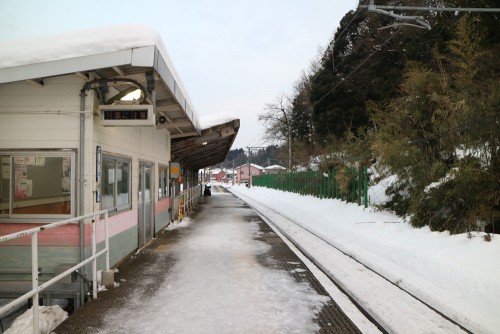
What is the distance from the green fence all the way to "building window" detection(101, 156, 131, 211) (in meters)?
7.25

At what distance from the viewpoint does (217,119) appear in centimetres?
1474

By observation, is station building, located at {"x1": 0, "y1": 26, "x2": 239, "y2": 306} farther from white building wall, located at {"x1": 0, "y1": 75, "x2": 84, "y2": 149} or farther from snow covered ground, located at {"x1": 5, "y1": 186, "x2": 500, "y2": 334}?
snow covered ground, located at {"x1": 5, "y1": 186, "x2": 500, "y2": 334}

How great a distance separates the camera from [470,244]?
19.0ft

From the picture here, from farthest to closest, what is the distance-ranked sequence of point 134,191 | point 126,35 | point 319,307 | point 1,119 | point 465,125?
1. point 134,191
2. point 465,125
3. point 1,119
4. point 126,35
5. point 319,307

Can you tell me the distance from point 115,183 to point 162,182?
17.2 feet

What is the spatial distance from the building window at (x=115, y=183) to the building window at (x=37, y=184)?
708mm

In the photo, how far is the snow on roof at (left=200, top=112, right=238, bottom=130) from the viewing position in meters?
14.2

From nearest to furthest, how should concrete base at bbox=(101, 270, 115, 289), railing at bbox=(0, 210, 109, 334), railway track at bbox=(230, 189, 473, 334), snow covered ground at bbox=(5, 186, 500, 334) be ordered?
railing at bbox=(0, 210, 109, 334)
railway track at bbox=(230, 189, 473, 334)
snow covered ground at bbox=(5, 186, 500, 334)
concrete base at bbox=(101, 270, 115, 289)

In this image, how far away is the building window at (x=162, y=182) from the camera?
1172 cm

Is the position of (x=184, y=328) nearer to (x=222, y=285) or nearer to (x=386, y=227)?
(x=222, y=285)

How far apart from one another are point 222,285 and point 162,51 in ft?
12.3

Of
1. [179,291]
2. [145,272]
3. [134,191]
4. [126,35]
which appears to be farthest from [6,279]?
[126,35]

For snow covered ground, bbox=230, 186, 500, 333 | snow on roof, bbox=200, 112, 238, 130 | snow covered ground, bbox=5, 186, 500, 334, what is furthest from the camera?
snow on roof, bbox=200, 112, 238, 130

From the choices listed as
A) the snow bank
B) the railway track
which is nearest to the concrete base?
the snow bank
